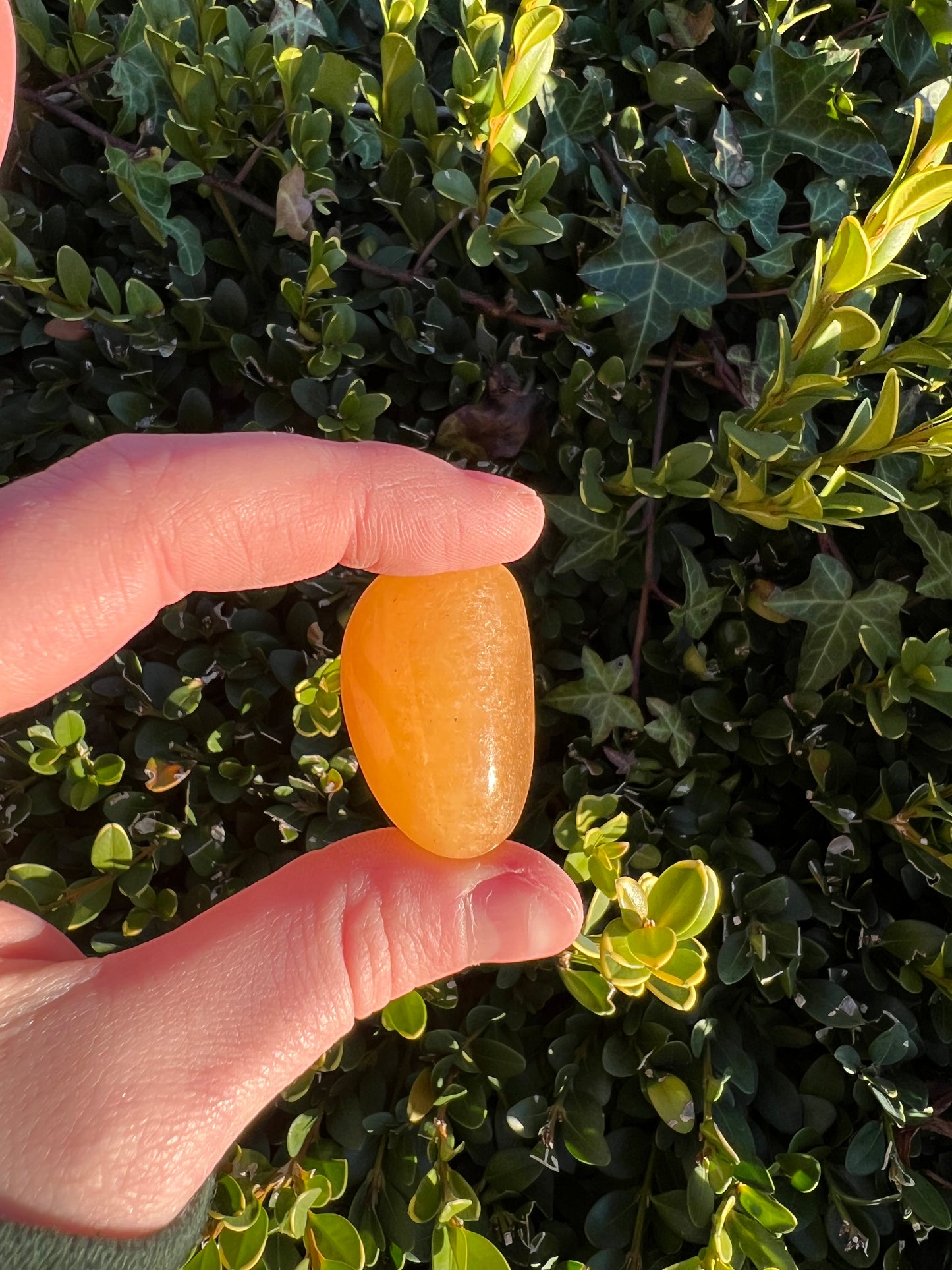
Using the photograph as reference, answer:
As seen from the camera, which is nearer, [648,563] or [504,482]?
[504,482]

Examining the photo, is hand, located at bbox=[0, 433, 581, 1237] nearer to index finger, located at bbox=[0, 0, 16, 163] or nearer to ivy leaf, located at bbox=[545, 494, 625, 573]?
ivy leaf, located at bbox=[545, 494, 625, 573]

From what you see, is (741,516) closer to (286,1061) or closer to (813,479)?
(813,479)

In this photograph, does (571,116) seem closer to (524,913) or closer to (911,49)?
(911,49)

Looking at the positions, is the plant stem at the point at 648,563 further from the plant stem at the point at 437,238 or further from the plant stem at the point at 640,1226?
the plant stem at the point at 640,1226

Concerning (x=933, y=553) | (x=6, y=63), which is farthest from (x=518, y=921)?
(x=6, y=63)

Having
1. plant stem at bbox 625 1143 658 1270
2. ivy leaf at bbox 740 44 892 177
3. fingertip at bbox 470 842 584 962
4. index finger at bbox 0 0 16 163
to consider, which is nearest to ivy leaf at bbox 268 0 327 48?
index finger at bbox 0 0 16 163

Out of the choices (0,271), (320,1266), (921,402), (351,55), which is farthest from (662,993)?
(351,55)
